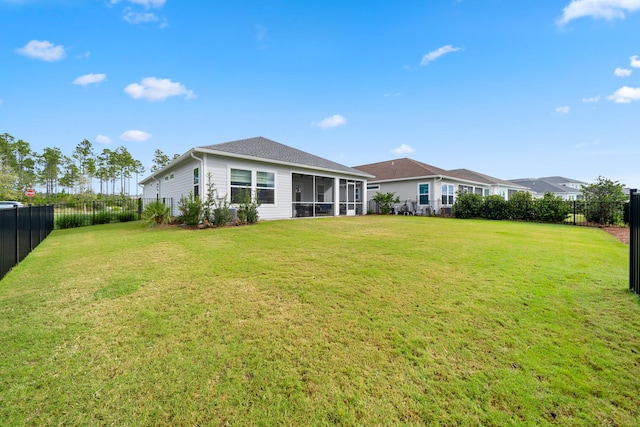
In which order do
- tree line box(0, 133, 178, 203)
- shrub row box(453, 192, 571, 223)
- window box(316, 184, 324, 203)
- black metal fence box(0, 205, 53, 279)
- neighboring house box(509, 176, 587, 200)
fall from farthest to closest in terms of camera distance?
neighboring house box(509, 176, 587, 200) < tree line box(0, 133, 178, 203) < window box(316, 184, 324, 203) < shrub row box(453, 192, 571, 223) < black metal fence box(0, 205, 53, 279)

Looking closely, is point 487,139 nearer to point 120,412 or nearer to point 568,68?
point 568,68

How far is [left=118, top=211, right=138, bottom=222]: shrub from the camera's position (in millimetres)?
14974

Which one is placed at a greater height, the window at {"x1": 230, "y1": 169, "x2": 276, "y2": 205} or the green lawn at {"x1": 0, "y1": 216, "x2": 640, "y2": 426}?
the window at {"x1": 230, "y1": 169, "x2": 276, "y2": 205}

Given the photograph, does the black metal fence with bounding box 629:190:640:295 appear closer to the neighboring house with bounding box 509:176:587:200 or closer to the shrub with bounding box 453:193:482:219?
the shrub with bounding box 453:193:482:219

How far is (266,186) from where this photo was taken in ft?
42.7

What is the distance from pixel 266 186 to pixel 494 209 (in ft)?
51.0

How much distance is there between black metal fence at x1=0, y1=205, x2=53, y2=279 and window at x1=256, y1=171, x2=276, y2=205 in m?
7.71

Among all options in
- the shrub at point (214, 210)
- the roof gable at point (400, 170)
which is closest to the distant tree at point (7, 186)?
the shrub at point (214, 210)

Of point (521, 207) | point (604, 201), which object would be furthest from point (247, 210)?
point (604, 201)

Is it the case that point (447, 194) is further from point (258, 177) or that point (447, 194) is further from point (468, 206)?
point (258, 177)

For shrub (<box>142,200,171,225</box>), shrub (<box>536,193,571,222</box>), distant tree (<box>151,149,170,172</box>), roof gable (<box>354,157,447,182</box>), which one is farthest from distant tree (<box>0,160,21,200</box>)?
shrub (<box>536,193,571,222</box>)

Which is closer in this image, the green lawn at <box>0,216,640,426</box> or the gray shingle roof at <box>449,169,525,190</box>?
the green lawn at <box>0,216,640,426</box>

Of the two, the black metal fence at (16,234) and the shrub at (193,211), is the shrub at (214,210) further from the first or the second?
the black metal fence at (16,234)

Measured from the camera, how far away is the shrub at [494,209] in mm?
16750
